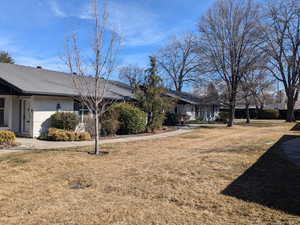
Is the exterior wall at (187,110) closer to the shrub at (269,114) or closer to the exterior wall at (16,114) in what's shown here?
the exterior wall at (16,114)

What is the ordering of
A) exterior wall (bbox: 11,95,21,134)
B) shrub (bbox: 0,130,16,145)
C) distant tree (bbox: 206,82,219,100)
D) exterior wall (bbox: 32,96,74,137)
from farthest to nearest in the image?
1. distant tree (bbox: 206,82,219,100)
2. exterior wall (bbox: 11,95,21,134)
3. exterior wall (bbox: 32,96,74,137)
4. shrub (bbox: 0,130,16,145)

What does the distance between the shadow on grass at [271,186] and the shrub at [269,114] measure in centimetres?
3948

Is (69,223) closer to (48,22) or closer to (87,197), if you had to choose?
(87,197)

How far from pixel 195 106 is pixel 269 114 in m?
18.8

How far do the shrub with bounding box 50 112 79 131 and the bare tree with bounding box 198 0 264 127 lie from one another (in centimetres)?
1700

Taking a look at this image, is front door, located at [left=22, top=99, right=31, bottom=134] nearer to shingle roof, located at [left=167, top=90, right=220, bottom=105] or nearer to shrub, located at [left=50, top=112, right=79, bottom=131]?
shrub, located at [left=50, top=112, right=79, bottom=131]

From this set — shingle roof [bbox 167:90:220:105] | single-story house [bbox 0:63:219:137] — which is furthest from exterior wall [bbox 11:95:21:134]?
shingle roof [bbox 167:90:220:105]

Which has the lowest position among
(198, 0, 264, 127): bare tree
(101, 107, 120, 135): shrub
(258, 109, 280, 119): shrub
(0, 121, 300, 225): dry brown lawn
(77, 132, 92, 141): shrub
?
(0, 121, 300, 225): dry brown lawn

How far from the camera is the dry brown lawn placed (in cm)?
382

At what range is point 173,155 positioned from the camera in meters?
8.95

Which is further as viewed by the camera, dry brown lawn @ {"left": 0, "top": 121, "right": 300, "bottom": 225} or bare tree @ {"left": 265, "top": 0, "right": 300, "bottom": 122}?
bare tree @ {"left": 265, "top": 0, "right": 300, "bottom": 122}

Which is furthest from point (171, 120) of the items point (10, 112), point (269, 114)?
point (269, 114)

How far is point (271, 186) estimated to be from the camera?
17.5ft

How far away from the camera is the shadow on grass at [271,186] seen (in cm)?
438
